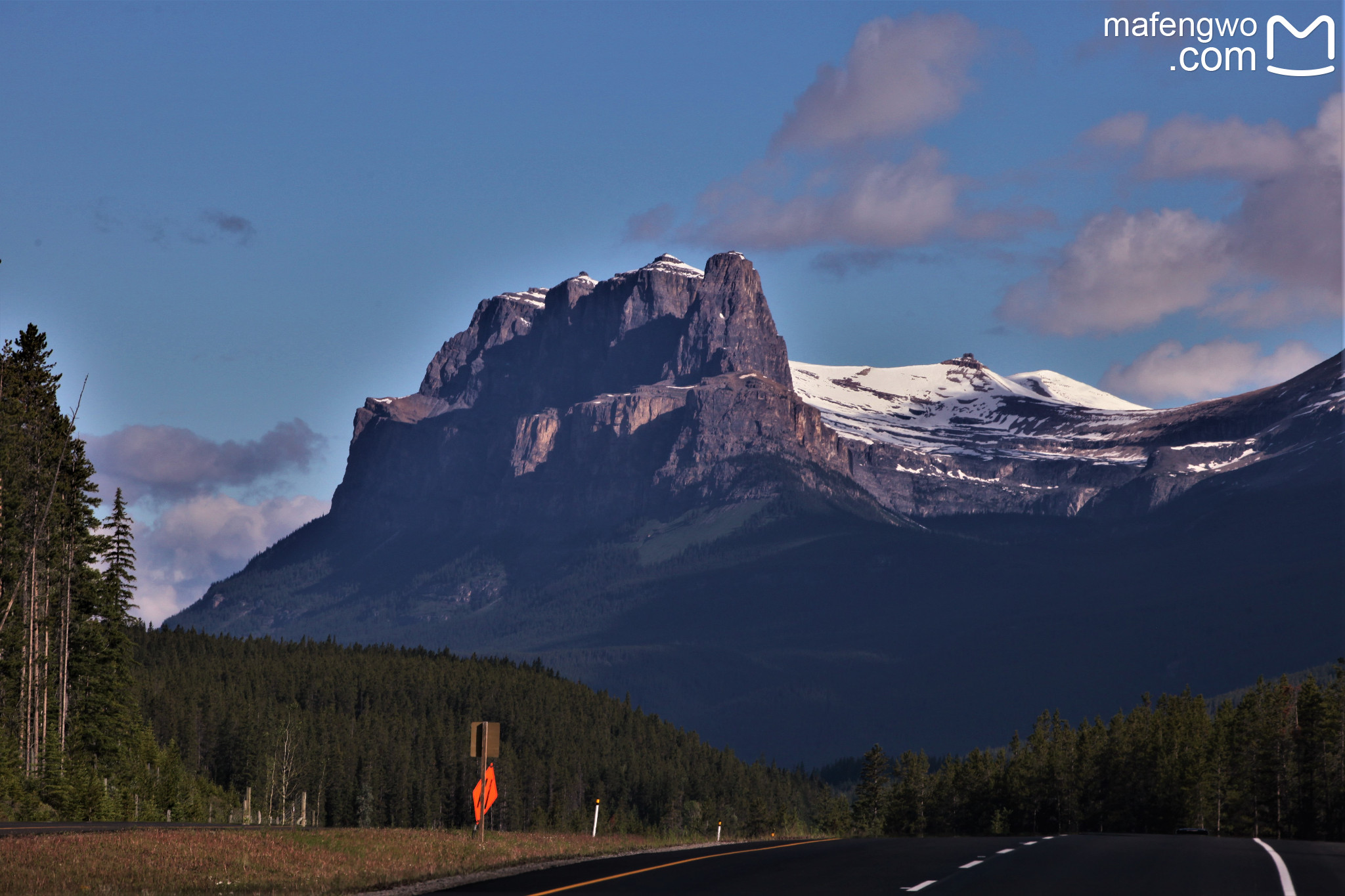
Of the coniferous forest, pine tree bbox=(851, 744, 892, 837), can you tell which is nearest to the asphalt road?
the coniferous forest

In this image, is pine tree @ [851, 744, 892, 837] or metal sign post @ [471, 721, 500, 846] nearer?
metal sign post @ [471, 721, 500, 846]

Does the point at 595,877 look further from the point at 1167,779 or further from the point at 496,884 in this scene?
the point at 1167,779

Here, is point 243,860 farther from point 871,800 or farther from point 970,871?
point 871,800

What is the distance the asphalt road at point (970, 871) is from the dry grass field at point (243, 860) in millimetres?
2530

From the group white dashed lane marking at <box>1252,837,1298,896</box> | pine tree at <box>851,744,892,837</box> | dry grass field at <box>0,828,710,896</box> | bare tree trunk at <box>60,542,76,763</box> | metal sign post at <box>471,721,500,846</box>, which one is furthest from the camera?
pine tree at <box>851,744,892,837</box>

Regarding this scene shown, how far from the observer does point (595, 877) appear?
30.0m

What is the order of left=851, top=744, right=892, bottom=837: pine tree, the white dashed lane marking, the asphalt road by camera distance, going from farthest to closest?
left=851, top=744, right=892, bottom=837: pine tree → the asphalt road → the white dashed lane marking

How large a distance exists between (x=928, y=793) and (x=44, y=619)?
414 ft

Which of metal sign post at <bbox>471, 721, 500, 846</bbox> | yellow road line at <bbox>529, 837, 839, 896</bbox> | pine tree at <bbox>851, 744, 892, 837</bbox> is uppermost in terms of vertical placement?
metal sign post at <bbox>471, 721, 500, 846</bbox>

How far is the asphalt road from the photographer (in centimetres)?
2681

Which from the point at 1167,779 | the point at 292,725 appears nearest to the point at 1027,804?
the point at 1167,779

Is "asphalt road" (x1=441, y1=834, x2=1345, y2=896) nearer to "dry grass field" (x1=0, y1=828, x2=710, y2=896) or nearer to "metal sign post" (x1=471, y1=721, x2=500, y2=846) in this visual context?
"dry grass field" (x1=0, y1=828, x2=710, y2=896)

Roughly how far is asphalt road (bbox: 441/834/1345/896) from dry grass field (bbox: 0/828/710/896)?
2530 millimetres

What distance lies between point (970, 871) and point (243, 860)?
49.9 feet
